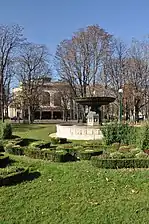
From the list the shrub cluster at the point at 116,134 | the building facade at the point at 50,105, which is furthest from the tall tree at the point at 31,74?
the shrub cluster at the point at 116,134

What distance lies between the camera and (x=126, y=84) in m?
41.0

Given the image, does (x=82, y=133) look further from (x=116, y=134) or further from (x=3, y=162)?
(x=3, y=162)

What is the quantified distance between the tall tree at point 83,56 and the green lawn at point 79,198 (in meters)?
29.1

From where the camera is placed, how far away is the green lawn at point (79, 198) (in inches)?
262

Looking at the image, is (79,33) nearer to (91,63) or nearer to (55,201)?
(91,63)

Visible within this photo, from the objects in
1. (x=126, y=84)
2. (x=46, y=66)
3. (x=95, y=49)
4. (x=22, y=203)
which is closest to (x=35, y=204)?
(x=22, y=203)

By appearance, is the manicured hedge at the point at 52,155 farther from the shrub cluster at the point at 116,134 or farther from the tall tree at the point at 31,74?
the tall tree at the point at 31,74

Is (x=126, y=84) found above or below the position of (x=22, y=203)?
above

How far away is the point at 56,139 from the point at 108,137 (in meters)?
3.16

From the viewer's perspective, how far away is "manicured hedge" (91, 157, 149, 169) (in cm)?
1021

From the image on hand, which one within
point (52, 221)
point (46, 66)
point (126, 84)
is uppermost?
point (46, 66)

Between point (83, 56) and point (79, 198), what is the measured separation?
3192cm

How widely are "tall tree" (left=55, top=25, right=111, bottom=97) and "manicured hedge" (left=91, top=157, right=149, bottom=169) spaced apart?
28.7m

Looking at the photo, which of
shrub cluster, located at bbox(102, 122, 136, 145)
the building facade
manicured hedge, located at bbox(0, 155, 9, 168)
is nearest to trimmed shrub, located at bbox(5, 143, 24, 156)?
manicured hedge, located at bbox(0, 155, 9, 168)
